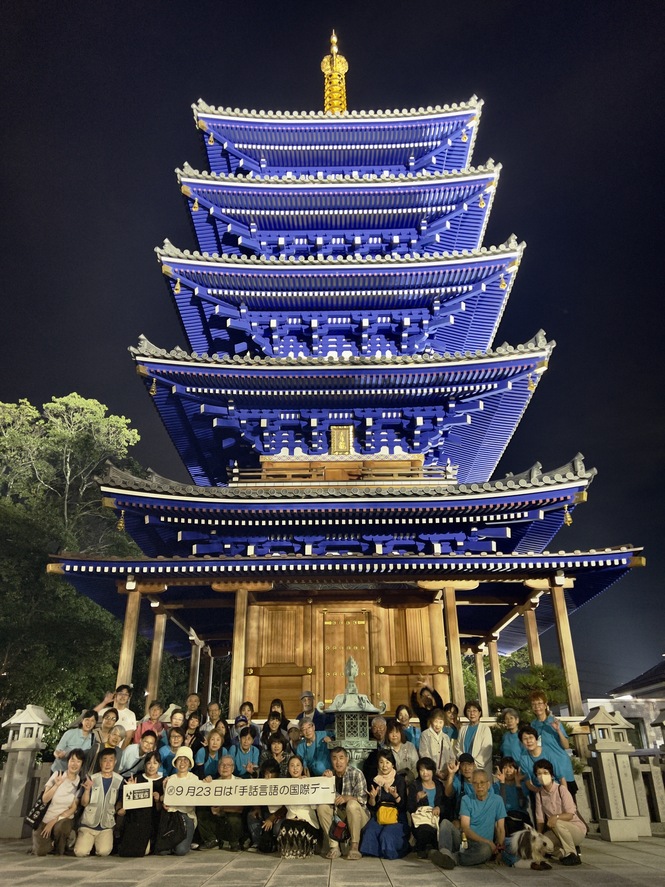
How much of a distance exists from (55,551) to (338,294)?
60.8 feet

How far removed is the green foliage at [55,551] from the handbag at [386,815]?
2201 cm

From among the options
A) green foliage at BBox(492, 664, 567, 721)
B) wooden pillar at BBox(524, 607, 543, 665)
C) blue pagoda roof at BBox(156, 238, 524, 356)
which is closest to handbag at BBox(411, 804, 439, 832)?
green foliage at BBox(492, 664, 567, 721)

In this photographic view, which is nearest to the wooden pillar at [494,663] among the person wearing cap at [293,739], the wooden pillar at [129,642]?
the wooden pillar at [129,642]

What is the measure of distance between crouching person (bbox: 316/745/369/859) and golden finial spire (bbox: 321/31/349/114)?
27.2 meters

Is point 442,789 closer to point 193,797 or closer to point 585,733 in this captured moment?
point 193,797

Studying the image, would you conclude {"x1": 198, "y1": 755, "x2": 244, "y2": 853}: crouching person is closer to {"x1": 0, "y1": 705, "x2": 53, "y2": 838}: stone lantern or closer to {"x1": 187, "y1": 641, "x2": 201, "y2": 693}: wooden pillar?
{"x1": 0, "y1": 705, "x2": 53, "y2": 838}: stone lantern

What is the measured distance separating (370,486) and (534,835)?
1090cm

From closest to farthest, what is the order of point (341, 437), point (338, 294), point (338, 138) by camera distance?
point (341, 437), point (338, 294), point (338, 138)

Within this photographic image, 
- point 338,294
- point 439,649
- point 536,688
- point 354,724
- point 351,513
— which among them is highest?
point 338,294

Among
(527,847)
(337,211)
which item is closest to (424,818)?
(527,847)

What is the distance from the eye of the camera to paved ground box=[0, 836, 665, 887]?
19.0ft

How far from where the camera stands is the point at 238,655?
14.1m

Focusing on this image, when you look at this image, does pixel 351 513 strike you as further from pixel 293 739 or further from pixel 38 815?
pixel 38 815

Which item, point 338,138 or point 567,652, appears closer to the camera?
point 567,652
